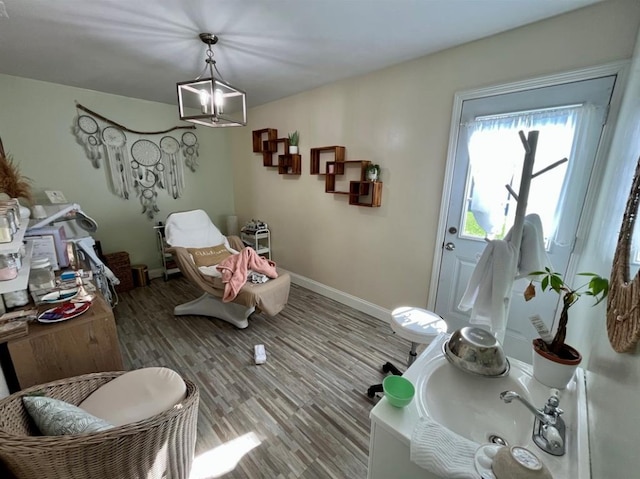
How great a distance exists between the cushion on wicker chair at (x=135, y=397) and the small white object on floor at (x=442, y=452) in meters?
1.06

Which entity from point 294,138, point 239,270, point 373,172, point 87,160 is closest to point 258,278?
point 239,270

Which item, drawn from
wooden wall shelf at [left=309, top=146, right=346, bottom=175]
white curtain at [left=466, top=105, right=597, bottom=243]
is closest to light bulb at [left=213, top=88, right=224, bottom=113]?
wooden wall shelf at [left=309, top=146, right=346, bottom=175]

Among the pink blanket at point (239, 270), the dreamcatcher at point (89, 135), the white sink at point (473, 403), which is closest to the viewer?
the white sink at point (473, 403)

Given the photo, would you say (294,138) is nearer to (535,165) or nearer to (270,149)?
(270,149)

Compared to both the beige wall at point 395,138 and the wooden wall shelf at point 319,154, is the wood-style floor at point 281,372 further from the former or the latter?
the wooden wall shelf at point 319,154

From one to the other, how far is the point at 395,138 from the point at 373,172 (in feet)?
1.16

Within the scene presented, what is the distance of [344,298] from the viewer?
3.02 meters

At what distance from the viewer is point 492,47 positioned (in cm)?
177

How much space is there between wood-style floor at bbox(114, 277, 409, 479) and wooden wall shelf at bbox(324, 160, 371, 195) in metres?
1.33

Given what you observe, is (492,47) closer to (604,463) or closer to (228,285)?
(604,463)

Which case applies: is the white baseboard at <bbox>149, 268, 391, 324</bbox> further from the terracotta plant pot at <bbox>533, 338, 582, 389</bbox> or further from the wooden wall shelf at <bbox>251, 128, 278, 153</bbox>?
the wooden wall shelf at <bbox>251, 128, 278, 153</bbox>

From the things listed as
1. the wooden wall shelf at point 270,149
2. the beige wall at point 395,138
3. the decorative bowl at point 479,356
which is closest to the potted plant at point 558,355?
the decorative bowl at point 479,356

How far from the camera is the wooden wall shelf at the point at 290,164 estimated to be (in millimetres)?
3131

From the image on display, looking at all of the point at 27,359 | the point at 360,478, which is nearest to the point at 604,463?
the point at 360,478
